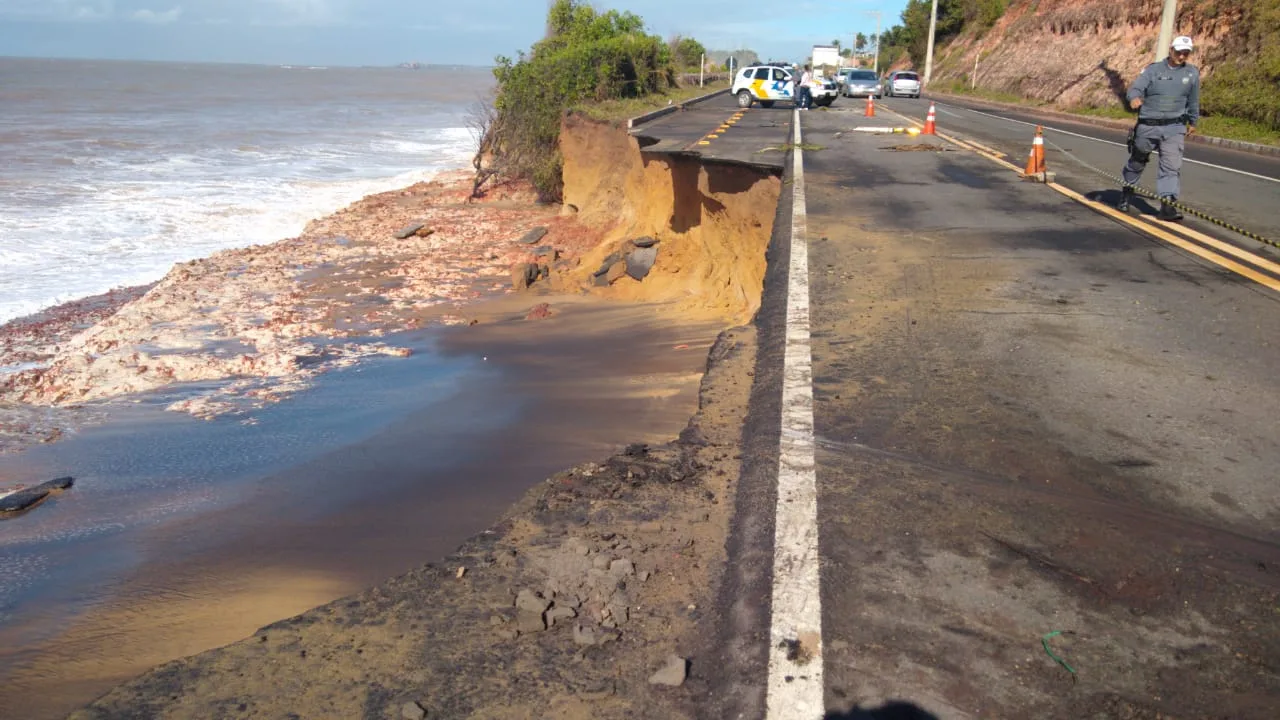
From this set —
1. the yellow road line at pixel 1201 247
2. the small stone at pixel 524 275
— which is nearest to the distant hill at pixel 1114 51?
the yellow road line at pixel 1201 247

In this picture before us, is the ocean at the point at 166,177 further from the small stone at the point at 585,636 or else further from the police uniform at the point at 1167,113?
the police uniform at the point at 1167,113

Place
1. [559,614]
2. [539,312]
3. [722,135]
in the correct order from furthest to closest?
[722,135], [539,312], [559,614]

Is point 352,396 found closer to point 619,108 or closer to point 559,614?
→ point 559,614

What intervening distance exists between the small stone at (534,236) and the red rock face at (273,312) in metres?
0.24

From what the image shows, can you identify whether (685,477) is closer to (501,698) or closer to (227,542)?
(501,698)

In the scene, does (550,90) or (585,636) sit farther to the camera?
(550,90)

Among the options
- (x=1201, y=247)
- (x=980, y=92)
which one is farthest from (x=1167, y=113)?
(x=980, y=92)

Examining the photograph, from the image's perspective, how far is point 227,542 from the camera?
20.3 ft

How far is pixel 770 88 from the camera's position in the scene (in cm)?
3444

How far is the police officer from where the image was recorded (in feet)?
32.8

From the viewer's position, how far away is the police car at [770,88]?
34.4m

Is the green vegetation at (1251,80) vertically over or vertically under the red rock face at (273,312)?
over

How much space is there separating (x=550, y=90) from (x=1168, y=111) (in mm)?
18180

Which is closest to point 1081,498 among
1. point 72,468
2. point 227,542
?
point 227,542
